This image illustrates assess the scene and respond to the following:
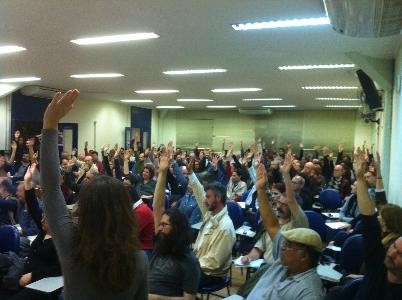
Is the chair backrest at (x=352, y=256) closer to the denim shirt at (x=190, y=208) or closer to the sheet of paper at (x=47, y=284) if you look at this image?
the denim shirt at (x=190, y=208)

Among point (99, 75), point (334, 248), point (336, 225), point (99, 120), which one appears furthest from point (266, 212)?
point (99, 120)

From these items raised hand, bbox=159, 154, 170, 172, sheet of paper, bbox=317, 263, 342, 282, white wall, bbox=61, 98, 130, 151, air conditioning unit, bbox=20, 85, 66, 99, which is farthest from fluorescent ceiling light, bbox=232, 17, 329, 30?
white wall, bbox=61, 98, 130, 151

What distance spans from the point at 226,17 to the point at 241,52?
1.80 metres

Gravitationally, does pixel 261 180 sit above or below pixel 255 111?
below

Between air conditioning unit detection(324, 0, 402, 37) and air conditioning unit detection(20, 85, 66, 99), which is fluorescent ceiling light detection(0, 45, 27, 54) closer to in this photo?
air conditioning unit detection(20, 85, 66, 99)

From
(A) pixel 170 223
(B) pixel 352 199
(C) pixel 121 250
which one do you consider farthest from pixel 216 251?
(B) pixel 352 199

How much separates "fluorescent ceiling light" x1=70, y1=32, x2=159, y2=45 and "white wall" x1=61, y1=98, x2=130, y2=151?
7351 millimetres

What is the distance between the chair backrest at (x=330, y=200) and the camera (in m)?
6.31

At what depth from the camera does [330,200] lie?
6320 mm

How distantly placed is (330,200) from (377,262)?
179 inches

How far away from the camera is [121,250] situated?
121 cm

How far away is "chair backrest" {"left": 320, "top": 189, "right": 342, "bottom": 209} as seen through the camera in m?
6.31

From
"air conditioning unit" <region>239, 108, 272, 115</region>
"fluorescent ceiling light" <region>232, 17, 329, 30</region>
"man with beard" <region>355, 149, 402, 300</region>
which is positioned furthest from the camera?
"air conditioning unit" <region>239, 108, 272, 115</region>

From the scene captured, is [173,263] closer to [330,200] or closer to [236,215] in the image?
[236,215]
